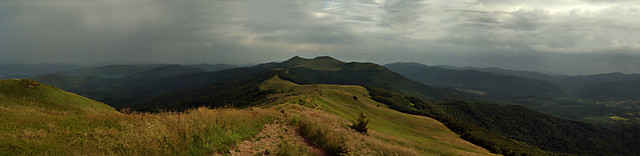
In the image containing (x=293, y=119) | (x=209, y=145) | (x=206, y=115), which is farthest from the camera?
(x=293, y=119)

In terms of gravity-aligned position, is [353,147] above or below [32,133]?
below

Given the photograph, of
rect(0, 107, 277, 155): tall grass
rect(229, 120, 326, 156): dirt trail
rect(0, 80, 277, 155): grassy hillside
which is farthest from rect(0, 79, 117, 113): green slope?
rect(229, 120, 326, 156): dirt trail

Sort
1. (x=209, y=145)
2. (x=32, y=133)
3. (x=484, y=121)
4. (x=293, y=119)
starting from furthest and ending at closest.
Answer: (x=484, y=121), (x=293, y=119), (x=209, y=145), (x=32, y=133)

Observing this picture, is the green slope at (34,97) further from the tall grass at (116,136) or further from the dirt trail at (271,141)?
the dirt trail at (271,141)

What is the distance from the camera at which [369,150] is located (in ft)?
39.4

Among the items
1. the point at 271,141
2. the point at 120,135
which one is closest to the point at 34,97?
the point at 120,135

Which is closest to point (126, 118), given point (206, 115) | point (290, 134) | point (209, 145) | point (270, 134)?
point (206, 115)

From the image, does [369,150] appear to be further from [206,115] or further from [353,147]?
[206,115]

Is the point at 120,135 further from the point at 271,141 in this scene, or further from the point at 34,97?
the point at 34,97

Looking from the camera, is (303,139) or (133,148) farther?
(303,139)

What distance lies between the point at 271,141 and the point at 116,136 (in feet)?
22.1

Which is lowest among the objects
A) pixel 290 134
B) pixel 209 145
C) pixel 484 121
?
pixel 484 121

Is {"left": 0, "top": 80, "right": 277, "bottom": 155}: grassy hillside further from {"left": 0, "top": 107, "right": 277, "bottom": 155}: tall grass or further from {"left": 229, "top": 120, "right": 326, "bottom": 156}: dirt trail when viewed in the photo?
{"left": 229, "top": 120, "right": 326, "bottom": 156}: dirt trail

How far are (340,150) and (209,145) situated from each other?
6.03m
